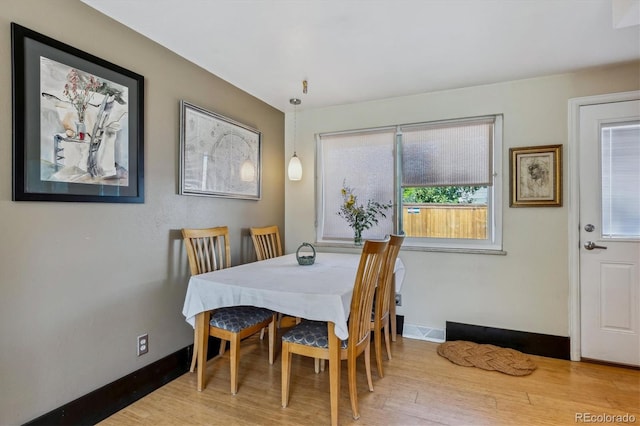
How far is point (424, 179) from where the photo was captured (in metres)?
3.17

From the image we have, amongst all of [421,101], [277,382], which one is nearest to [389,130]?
[421,101]

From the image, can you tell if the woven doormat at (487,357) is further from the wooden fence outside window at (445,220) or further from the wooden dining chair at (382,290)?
the wooden fence outside window at (445,220)

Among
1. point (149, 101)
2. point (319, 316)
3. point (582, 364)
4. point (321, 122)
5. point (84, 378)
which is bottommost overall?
point (582, 364)

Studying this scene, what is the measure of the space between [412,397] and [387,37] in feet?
7.79

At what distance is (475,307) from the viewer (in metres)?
2.94

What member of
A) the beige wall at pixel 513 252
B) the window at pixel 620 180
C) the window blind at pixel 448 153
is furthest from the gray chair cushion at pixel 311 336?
the window at pixel 620 180

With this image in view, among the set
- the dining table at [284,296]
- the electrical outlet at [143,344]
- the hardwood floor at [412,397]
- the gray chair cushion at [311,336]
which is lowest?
the hardwood floor at [412,397]

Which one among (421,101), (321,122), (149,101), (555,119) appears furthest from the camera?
(321,122)

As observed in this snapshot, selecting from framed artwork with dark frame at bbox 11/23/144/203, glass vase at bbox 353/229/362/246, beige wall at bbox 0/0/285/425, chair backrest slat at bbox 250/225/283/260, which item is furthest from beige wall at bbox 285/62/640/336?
framed artwork with dark frame at bbox 11/23/144/203

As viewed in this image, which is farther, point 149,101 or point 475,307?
point 475,307

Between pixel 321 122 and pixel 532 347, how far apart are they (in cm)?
297

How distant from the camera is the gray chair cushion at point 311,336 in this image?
6.07ft

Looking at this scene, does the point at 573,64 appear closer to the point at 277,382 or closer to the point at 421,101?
the point at 421,101

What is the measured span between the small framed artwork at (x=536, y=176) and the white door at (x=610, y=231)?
0.18 metres
